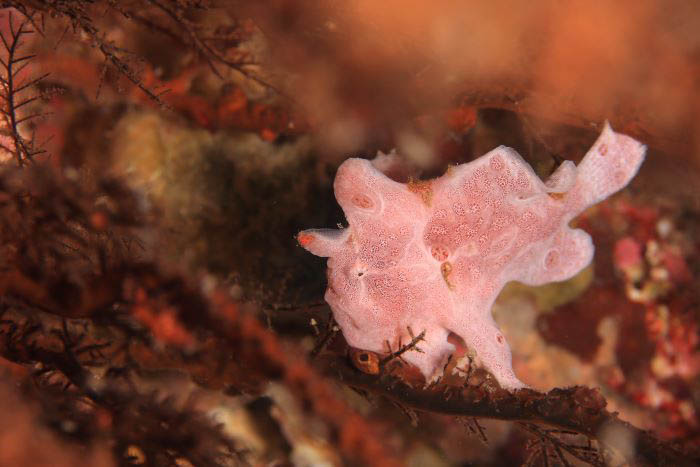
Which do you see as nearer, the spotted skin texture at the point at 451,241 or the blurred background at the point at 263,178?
the blurred background at the point at 263,178

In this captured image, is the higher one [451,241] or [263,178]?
[451,241]

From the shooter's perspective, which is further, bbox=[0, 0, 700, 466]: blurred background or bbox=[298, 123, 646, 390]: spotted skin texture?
bbox=[298, 123, 646, 390]: spotted skin texture

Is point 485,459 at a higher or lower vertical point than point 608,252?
lower

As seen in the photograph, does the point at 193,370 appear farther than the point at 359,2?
No

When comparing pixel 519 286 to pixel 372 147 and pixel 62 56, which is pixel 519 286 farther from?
pixel 62 56

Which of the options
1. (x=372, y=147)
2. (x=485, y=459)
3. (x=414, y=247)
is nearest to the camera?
(x=414, y=247)

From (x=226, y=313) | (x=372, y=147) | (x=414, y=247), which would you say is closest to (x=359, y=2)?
(x=372, y=147)

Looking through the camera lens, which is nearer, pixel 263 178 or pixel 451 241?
pixel 451 241

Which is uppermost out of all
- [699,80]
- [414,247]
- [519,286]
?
[699,80]
